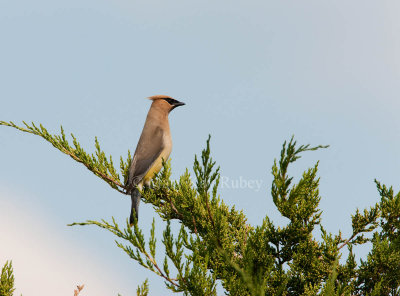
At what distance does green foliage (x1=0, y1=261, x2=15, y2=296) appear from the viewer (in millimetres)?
4391

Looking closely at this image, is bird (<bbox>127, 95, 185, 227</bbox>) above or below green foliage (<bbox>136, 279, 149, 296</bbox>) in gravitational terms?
above

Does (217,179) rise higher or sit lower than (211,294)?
higher

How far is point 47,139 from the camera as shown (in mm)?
5668

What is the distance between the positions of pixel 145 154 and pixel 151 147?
0.21 metres

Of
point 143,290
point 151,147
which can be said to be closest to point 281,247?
point 143,290

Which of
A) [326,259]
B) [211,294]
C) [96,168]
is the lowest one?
[211,294]

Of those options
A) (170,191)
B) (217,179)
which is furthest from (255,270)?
(170,191)

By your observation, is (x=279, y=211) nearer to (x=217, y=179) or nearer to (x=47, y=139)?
(x=217, y=179)

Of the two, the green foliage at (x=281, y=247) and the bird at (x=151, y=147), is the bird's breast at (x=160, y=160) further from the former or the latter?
the green foliage at (x=281, y=247)

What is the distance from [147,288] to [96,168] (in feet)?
6.38

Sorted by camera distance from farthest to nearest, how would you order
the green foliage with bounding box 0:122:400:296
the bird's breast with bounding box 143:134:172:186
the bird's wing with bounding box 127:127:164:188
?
the bird's breast with bounding box 143:134:172:186 < the bird's wing with bounding box 127:127:164:188 < the green foliage with bounding box 0:122:400:296

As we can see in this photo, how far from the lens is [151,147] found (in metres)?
7.42

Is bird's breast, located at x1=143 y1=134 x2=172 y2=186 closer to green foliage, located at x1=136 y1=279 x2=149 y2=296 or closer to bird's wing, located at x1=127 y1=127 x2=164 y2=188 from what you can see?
bird's wing, located at x1=127 y1=127 x2=164 y2=188

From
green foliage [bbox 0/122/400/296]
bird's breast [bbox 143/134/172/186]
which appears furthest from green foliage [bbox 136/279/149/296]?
bird's breast [bbox 143/134/172/186]
